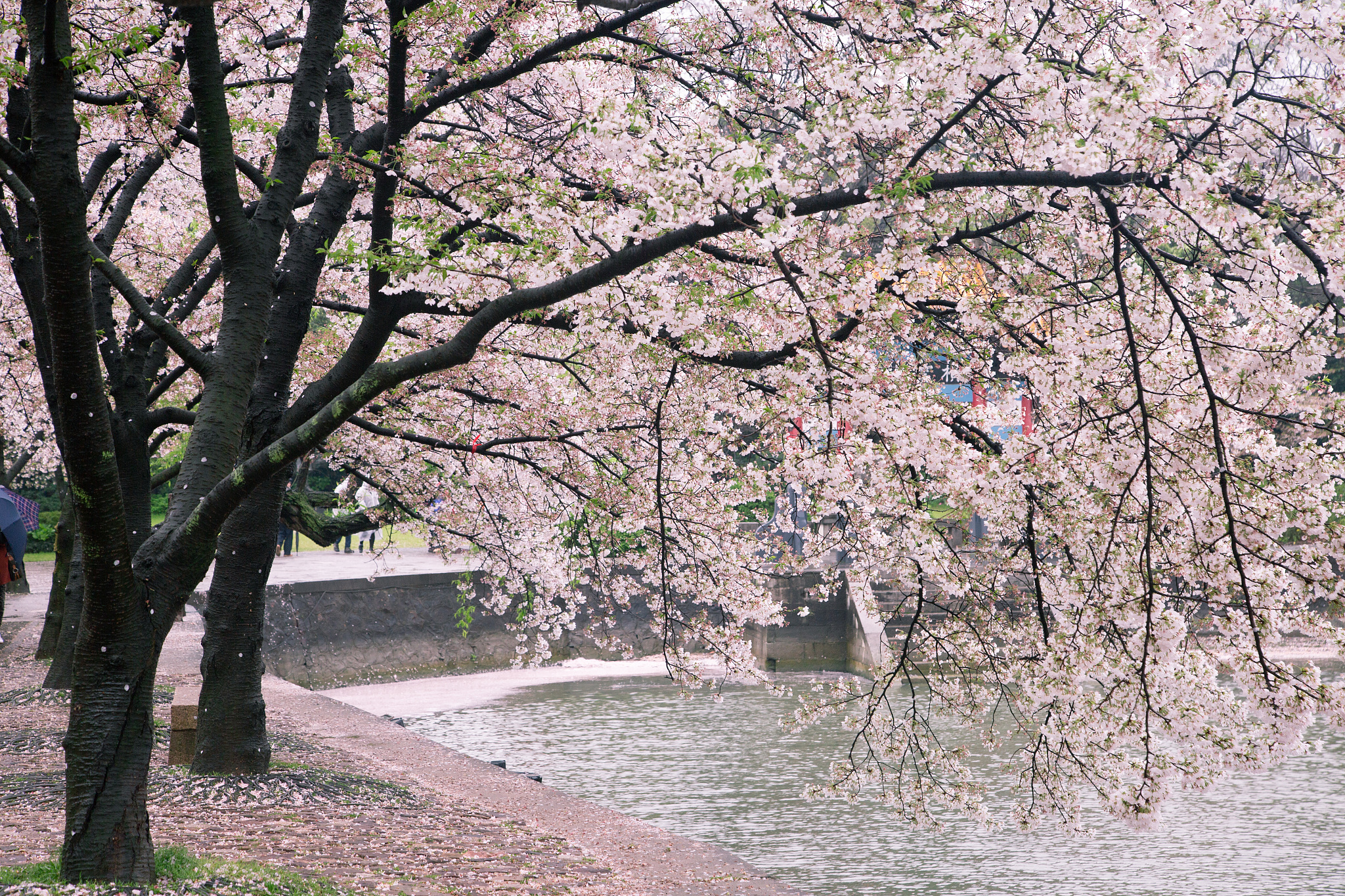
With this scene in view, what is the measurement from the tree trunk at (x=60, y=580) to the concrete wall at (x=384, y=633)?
210 inches

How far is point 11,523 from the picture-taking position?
9.17 meters

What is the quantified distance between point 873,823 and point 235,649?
735cm

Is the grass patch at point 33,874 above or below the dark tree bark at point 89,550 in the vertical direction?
below

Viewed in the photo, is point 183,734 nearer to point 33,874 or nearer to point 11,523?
point 11,523

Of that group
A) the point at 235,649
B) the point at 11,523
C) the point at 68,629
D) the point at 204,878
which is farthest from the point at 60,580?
the point at 204,878

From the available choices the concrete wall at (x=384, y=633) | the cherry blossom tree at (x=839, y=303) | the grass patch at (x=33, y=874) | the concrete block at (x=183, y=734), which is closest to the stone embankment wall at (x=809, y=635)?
the concrete wall at (x=384, y=633)

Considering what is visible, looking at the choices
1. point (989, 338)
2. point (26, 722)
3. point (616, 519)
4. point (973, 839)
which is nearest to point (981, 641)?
point (989, 338)

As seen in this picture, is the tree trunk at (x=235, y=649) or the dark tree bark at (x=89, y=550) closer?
the dark tree bark at (x=89, y=550)

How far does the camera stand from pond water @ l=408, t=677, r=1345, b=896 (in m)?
10.3

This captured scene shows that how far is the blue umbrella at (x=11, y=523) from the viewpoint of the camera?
9.04 metres

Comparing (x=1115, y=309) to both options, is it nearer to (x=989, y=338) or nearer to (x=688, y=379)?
(x=989, y=338)

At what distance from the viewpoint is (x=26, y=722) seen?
1159 cm

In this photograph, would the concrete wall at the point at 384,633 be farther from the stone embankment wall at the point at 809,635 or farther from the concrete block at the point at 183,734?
the concrete block at the point at 183,734

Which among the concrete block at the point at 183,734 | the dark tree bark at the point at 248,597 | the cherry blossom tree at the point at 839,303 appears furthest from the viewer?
the concrete block at the point at 183,734
